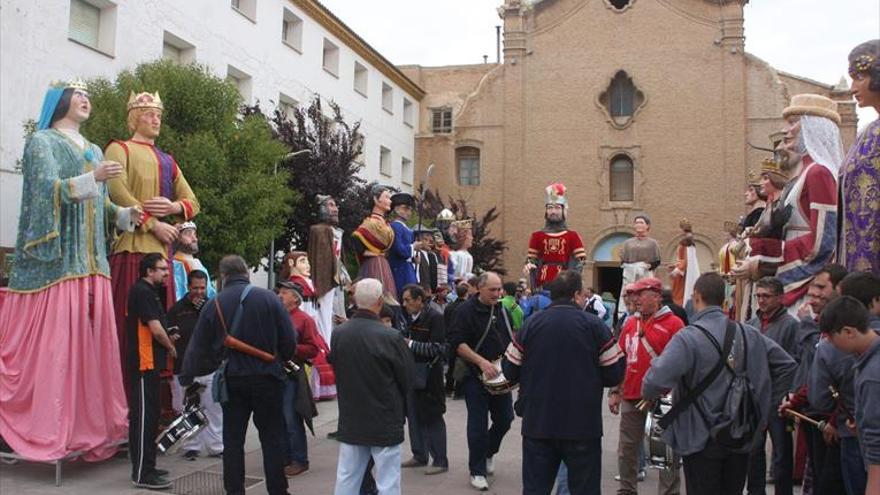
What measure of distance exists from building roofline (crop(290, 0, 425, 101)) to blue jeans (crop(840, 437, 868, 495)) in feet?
81.6

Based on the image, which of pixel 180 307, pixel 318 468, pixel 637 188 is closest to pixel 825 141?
pixel 318 468

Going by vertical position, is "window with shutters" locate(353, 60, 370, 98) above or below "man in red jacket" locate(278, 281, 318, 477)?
above

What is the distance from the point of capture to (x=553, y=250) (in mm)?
11023

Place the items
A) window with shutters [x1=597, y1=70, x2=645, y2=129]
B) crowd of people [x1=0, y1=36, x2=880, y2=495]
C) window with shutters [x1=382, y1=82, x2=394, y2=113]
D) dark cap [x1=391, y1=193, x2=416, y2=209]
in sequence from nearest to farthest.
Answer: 1. crowd of people [x1=0, y1=36, x2=880, y2=495]
2. dark cap [x1=391, y1=193, x2=416, y2=209]
3. window with shutters [x1=597, y1=70, x2=645, y2=129]
4. window with shutters [x1=382, y1=82, x2=394, y2=113]

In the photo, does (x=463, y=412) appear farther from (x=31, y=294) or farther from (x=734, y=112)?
(x=734, y=112)

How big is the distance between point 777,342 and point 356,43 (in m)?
26.8

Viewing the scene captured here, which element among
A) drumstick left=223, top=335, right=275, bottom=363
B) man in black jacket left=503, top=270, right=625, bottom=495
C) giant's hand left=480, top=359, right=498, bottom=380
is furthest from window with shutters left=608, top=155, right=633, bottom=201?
drumstick left=223, top=335, right=275, bottom=363

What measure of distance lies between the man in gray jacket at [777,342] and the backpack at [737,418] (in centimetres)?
151

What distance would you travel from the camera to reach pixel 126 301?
7191 millimetres

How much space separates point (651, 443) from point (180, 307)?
4.61 meters

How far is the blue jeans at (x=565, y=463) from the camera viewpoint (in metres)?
5.31

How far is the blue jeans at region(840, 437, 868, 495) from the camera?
4.28 meters

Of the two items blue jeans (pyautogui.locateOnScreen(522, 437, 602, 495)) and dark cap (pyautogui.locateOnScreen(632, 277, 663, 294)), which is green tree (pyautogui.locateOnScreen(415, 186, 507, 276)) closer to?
dark cap (pyautogui.locateOnScreen(632, 277, 663, 294))

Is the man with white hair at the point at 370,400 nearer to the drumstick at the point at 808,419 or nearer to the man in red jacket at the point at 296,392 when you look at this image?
the man in red jacket at the point at 296,392
